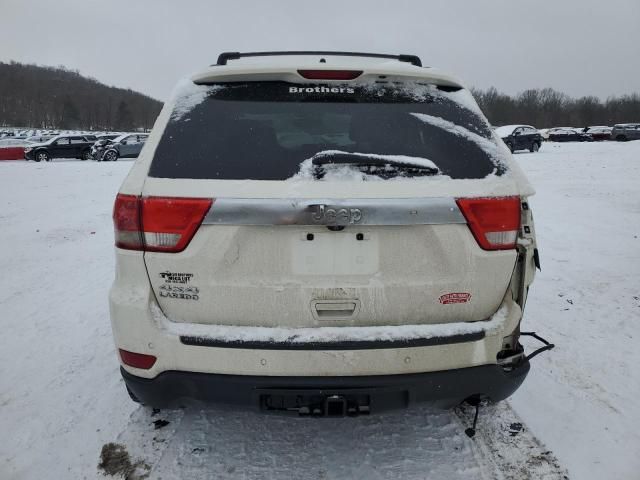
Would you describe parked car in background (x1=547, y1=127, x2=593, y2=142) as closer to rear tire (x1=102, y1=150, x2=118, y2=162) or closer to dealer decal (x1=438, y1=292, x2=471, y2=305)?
rear tire (x1=102, y1=150, x2=118, y2=162)

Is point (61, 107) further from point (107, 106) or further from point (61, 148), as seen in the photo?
point (61, 148)

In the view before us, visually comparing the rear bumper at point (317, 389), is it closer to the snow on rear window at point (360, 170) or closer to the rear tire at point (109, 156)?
the snow on rear window at point (360, 170)

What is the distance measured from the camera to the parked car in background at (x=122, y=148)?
30.3 meters

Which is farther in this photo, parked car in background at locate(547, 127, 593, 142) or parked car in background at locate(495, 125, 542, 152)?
parked car in background at locate(547, 127, 593, 142)

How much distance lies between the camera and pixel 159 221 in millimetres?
1902

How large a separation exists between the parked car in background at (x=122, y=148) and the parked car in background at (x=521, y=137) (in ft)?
77.2

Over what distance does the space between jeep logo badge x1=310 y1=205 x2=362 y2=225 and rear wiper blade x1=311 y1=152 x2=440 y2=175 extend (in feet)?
0.70

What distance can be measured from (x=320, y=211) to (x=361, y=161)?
0.99 ft

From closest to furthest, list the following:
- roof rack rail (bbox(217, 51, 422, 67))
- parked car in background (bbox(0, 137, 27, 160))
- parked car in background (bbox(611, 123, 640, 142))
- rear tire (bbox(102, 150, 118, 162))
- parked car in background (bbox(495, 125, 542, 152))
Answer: roof rack rail (bbox(217, 51, 422, 67))
parked car in background (bbox(495, 125, 542, 152))
rear tire (bbox(102, 150, 118, 162))
parked car in background (bbox(0, 137, 27, 160))
parked car in background (bbox(611, 123, 640, 142))

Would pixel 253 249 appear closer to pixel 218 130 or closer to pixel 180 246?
pixel 180 246

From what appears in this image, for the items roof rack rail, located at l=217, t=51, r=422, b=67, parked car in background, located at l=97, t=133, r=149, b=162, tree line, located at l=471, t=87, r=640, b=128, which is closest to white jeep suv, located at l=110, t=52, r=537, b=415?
roof rack rail, located at l=217, t=51, r=422, b=67

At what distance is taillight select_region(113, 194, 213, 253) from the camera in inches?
73.6

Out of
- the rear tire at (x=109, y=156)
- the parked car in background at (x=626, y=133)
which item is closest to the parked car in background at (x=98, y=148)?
the rear tire at (x=109, y=156)

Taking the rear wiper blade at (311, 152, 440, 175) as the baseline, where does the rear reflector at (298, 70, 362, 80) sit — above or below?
above
